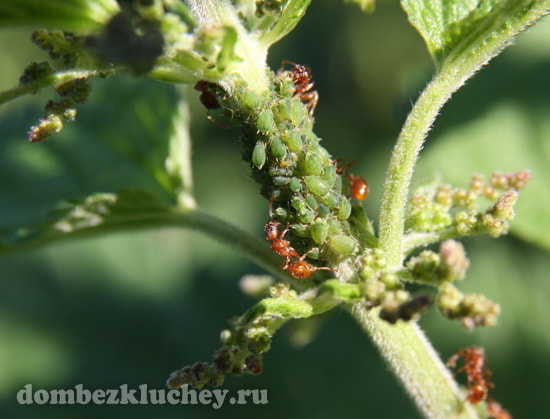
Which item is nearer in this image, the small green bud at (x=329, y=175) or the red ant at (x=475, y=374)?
the small green bud at (x=329, y=175)

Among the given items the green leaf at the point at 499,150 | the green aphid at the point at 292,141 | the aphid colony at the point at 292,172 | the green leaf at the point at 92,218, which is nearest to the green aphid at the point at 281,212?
the aphid colony at the point at 292,172

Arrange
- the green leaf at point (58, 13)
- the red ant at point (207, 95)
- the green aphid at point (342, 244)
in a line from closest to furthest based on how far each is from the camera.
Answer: the green leaf at point (58, 13) < the green aphid at point (342, 244) < the red ant at point (207, 95)

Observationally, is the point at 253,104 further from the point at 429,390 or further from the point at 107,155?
the point at 107,155

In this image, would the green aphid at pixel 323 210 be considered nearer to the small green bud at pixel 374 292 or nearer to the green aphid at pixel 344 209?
the green aphid at pixel 344 209

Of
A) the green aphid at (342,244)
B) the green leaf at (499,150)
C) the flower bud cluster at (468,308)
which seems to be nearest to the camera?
Result: the flower bud cluster at (468,308)

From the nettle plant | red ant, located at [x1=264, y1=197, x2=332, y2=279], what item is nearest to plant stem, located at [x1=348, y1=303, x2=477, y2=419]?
the nettle plant

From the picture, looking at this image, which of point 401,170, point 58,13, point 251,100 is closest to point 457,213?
point 401,170

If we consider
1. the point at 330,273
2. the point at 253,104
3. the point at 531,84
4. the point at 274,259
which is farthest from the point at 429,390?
the point at 531,84
